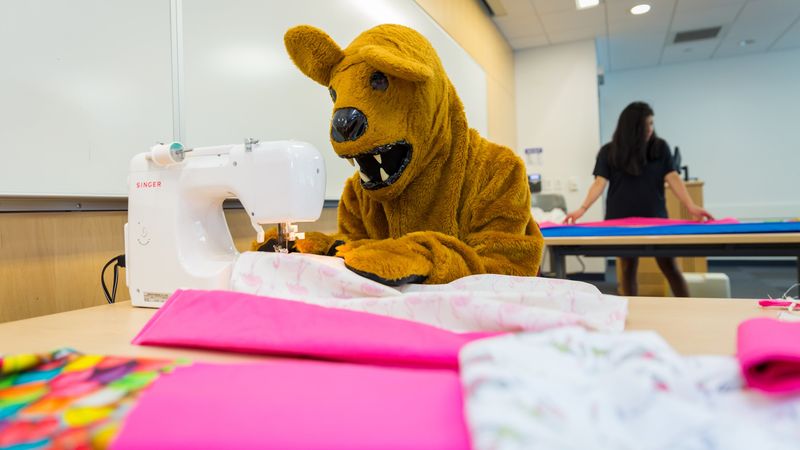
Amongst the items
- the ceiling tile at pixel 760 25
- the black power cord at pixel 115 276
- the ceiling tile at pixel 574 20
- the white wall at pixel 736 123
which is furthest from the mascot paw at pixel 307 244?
the white wall at pixel 736 123

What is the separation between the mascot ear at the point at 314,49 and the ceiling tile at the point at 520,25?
352cm

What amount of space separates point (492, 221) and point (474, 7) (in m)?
3.08

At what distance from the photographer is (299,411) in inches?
12.6

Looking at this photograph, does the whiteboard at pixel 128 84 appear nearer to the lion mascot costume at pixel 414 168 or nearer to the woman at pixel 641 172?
the lion mascot costume at pixel 414 168

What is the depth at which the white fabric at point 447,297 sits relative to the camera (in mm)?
516

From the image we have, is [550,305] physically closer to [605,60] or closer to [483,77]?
[483,77]

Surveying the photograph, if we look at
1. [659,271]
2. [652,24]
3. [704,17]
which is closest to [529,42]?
[652,24]

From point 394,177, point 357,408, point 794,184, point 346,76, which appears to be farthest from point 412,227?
point 794,184

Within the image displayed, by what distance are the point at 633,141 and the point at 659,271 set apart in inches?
75.5

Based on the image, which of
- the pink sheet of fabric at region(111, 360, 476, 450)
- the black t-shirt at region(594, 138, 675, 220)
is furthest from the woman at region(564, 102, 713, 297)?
the pink sheet of fabric at region(111, 360, 476, 450)

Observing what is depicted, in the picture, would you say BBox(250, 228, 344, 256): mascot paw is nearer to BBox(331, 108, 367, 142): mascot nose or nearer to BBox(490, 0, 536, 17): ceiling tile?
BBox(331, 108, 367, 142): mascot nose

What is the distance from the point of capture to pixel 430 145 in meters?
0.91

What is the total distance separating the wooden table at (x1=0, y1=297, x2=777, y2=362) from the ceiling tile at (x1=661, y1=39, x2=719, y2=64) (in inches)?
211

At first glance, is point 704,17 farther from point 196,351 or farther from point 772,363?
point 196,351
